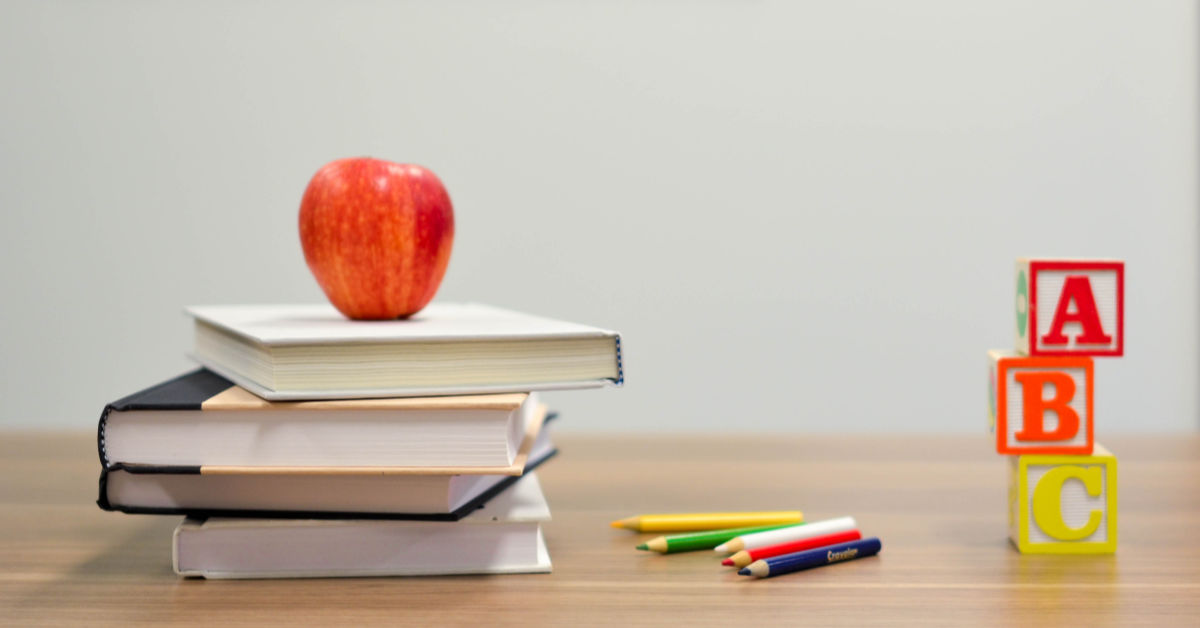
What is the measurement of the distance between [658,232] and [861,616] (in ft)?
3.82

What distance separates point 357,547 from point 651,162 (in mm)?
1122

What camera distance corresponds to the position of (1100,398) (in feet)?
5.90

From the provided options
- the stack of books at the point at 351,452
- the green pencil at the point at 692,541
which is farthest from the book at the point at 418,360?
the green pencil at the point at 692,541

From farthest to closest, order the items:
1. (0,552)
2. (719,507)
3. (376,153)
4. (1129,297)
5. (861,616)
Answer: (1129,297) → (376,153) → (719,507) → (0,552) → (861,616)

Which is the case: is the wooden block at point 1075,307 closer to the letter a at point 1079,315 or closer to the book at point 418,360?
the letter a at point 1079,315

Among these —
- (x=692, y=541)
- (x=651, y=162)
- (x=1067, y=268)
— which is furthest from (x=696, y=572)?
(x=651, y=162)

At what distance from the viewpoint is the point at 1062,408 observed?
0.68m

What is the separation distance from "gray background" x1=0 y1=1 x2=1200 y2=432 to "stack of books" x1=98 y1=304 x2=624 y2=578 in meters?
1.03

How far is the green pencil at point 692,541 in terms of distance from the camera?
0.67m

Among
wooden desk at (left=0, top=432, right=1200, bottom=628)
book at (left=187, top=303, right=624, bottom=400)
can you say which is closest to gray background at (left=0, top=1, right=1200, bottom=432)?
wooden desk at (left=0, top=432, right=1200, bottom=628)

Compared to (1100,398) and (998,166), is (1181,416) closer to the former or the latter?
(1100,398)

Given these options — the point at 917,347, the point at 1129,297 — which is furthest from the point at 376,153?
the point at 1129,297

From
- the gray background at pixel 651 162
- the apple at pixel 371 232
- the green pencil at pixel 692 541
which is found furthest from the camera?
the gray background at pixel 651 162

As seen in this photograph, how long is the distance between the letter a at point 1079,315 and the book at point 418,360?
28cm
